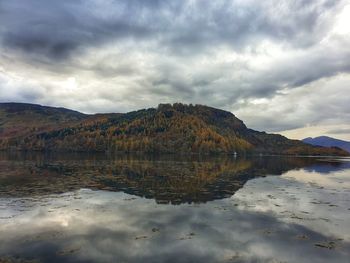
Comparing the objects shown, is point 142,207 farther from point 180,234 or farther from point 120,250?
point 120,250

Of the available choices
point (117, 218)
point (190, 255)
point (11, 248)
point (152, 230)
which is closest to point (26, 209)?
point (117, 218)

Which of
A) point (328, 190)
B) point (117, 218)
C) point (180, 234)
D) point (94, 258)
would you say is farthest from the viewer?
point (328, 190)

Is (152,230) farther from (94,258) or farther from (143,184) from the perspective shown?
(143,184)

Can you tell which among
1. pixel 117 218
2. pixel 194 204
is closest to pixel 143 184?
pixel 194 204

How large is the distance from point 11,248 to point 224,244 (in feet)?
49.1

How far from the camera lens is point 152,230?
24547 mm

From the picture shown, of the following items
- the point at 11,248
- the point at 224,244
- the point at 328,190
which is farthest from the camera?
the point at 328,190

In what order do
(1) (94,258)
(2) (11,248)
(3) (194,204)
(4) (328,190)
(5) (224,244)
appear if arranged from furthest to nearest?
(4) (328,190) < (3) (194,204) < (5) (224,244) < (2) (11,248) < (1) (94,258)

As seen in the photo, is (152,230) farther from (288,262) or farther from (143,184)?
(143,184)

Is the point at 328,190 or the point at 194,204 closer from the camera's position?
the point at 194,204

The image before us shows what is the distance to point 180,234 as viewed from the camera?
23.5m

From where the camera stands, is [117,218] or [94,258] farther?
[117,218]

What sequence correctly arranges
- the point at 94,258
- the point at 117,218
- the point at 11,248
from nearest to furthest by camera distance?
the point at 94,258
the point at 11,248
the point at 117,218

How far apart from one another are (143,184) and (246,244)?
107 feet
